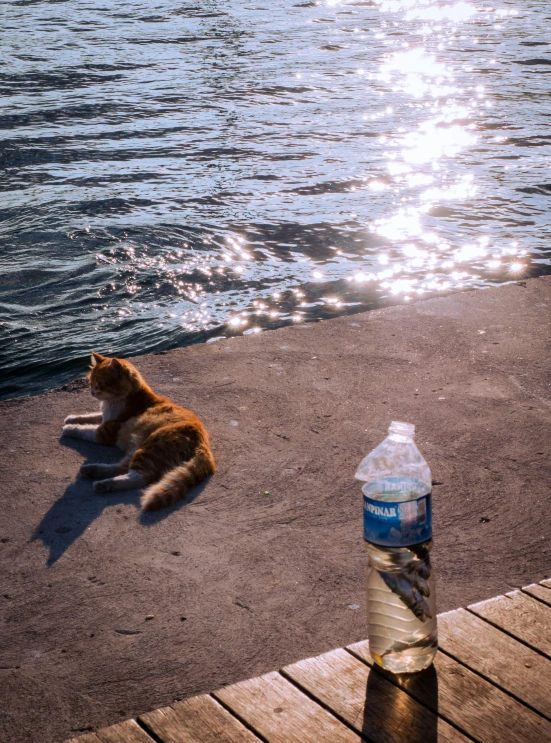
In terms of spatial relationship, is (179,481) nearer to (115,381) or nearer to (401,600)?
(115,381)

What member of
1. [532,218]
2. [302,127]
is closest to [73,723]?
[532,218]

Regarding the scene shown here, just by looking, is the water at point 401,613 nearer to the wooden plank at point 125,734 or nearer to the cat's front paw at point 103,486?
the wooden plank at point 125,734

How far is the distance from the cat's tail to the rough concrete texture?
96 mm

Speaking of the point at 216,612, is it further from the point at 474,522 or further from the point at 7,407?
the point at 7,407

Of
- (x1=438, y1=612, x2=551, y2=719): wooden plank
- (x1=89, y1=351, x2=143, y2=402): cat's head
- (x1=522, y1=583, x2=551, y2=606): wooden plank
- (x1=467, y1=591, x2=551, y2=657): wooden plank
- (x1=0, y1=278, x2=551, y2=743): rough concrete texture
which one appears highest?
(x1=438, y1=612, x2=551, y2=719): wooden plank

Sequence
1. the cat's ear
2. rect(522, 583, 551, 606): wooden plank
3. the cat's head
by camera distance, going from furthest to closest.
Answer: the cat's ear < the cat's head < rect(522, 583, 551, 606): wooden plank

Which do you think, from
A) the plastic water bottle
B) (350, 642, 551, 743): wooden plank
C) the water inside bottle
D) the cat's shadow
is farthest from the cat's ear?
(350, 642, 551, 743): wooden plank

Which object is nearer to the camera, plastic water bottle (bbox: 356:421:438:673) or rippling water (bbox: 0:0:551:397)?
plastic water bottle (bbox: 356:421:438:673)

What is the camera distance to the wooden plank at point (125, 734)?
2809mm

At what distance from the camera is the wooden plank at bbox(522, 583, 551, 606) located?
3473 mm

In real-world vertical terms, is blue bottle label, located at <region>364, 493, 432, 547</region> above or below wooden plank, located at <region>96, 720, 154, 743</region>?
above

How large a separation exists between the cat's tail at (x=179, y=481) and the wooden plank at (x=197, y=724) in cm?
214

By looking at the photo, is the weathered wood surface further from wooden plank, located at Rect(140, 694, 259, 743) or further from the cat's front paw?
the cat's front paw

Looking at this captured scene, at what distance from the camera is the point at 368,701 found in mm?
2945
